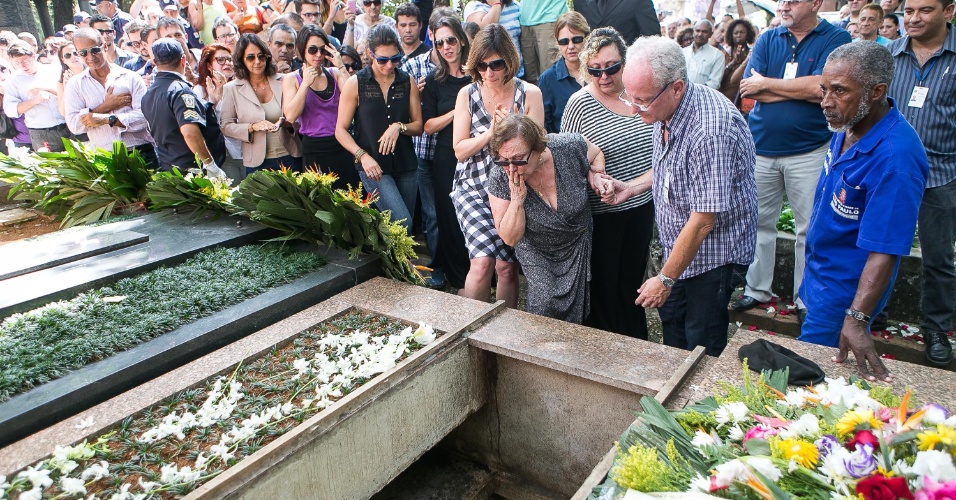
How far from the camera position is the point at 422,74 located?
18.5 feet

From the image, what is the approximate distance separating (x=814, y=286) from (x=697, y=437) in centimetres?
135

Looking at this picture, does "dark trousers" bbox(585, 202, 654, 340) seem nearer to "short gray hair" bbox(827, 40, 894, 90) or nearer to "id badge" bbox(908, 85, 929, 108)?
"short gray hair" bbox(827, 40, 894, 90)

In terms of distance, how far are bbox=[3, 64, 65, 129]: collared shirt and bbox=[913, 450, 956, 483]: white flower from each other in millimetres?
8715

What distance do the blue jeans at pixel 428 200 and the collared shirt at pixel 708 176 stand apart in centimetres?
271

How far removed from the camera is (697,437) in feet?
6.76

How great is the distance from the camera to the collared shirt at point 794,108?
4.50m

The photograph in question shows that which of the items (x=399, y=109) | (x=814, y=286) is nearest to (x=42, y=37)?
(x=399, y=109)

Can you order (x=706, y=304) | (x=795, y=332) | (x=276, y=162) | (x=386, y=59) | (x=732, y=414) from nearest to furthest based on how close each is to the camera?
(x=732, y=414) → (x=706, y=304) → (x=795, y=332) → (x=386, y=59) → (x=276, y=162)

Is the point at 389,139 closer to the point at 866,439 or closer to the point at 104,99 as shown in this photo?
the point at 104,99

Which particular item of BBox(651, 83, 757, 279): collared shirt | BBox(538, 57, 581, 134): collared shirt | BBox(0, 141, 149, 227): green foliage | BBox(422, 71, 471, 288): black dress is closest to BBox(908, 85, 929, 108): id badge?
BBox(651, 83, 757, 279): collared shirt

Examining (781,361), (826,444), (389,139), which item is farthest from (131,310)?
(826,444)

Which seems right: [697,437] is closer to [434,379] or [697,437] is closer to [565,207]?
[434,379]

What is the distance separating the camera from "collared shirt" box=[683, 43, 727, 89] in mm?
6848

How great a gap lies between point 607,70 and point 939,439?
2.78 meters
